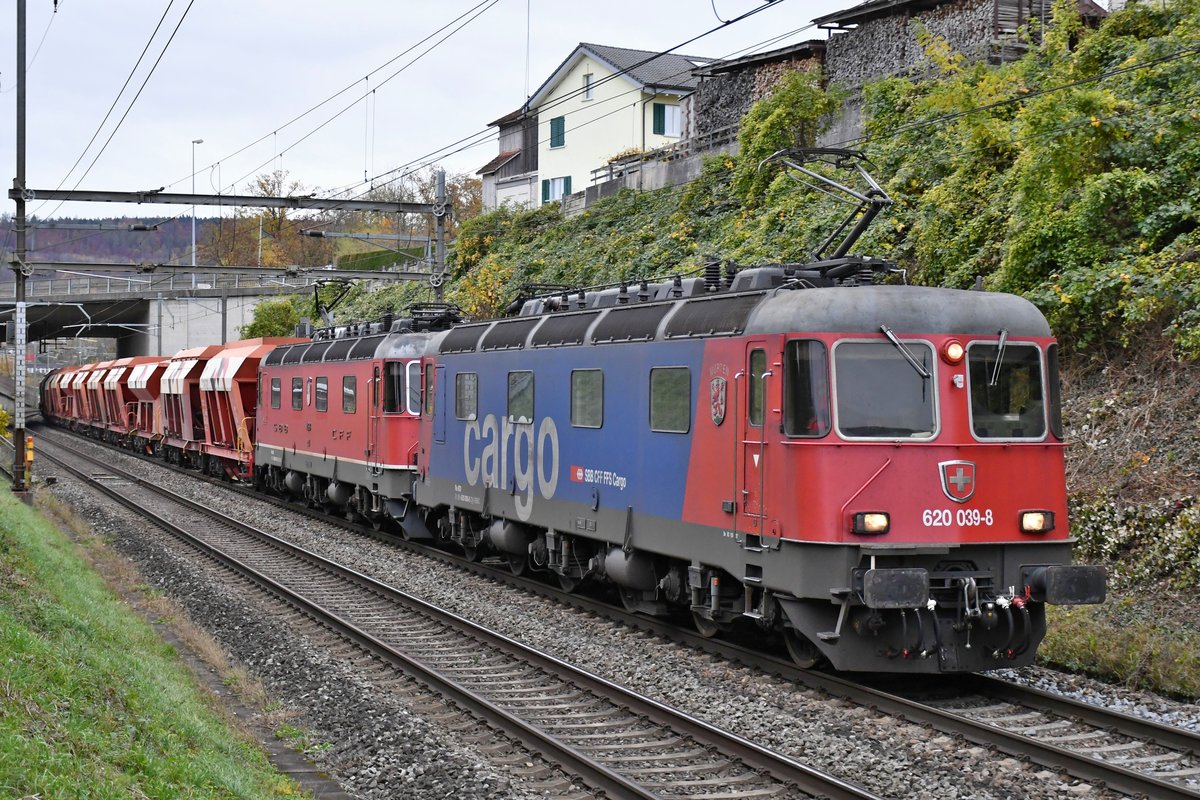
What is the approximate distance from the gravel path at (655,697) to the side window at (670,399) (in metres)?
2.13

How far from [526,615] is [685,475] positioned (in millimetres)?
3214

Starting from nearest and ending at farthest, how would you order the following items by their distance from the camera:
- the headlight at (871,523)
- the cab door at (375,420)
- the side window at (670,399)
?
1. the headlight at (871,523)
2. the side window at (670,399)
3. the cab door at (375,420)

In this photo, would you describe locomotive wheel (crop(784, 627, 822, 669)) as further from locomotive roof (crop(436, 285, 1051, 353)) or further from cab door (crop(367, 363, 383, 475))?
cab door (crop(367, 363, 383, 475))

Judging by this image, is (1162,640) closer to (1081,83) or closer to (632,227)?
(1081,83)

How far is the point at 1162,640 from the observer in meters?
10.5

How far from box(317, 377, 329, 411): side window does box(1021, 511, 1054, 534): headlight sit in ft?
53.0

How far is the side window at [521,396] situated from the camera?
50.7 ft

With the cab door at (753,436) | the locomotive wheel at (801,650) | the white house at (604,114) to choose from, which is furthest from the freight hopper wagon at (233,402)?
the white house at (604,114)

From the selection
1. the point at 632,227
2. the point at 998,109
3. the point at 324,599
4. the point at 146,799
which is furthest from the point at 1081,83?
the point at 632,227

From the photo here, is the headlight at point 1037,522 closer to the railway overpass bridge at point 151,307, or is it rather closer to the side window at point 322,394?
the side window at point 322,394

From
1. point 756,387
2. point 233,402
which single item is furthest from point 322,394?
point 756,387

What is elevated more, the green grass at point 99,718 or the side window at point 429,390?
the side window at point 429,390

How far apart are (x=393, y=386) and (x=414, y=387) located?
1.42ft

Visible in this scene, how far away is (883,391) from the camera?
10.1 metres
